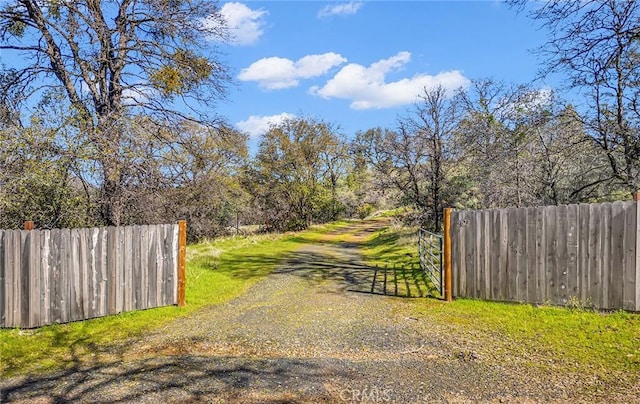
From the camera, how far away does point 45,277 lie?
222 inches

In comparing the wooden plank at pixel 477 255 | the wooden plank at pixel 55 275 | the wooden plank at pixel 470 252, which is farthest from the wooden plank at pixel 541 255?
the wooden plank at pixel 55 275

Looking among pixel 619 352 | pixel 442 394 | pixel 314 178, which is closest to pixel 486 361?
pixel 442 394

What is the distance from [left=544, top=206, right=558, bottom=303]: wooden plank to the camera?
6.12 meters

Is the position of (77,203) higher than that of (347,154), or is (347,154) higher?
(347,154)

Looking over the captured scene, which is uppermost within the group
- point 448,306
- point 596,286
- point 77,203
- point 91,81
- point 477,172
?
point 91,81

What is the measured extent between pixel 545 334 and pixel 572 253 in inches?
65.8

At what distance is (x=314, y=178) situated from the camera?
28.5 metres

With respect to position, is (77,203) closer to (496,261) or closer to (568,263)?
(496,261)

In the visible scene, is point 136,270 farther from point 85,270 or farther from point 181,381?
point 181,381

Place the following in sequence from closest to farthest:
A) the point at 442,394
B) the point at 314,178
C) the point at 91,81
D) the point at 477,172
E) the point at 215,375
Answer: the point at 442,394 → the point at 215,375 → the point at 91,81 → the point at 477,172 → the point at 314,178

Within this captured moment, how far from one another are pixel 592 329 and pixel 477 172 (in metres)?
9.09

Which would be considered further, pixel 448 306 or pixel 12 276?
pixel 448 306

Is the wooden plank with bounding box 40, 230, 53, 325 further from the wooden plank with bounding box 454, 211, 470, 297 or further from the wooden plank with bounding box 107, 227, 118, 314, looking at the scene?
the wooden plank with bounding box 454, 211, 470, 297

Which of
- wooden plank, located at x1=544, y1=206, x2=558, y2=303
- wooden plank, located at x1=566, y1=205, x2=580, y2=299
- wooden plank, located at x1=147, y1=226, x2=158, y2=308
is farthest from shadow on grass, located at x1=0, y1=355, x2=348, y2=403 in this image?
wooden plank, located at x1=566, y1=205, x2=580, y2=299
